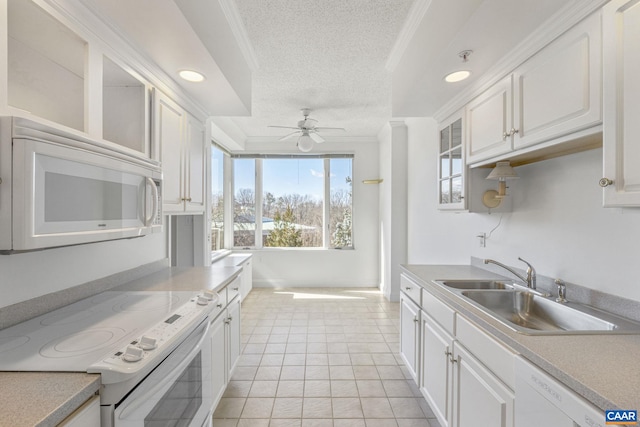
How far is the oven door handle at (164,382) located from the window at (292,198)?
13.0 ft

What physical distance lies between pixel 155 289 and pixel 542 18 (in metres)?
2.45

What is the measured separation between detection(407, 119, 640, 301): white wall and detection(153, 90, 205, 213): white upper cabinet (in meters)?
2.31

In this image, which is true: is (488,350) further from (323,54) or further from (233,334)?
(323,54)

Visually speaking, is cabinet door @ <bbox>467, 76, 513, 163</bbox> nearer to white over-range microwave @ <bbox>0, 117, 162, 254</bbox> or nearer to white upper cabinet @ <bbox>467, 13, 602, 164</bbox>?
white upper cabinet @ <bbox>467, 13, 602, 164</bbox>

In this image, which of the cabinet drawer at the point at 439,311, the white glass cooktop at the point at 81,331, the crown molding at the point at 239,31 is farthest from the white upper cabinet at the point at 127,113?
the cabinet drawer at the point at 439,311

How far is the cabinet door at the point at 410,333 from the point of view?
84.2 inches

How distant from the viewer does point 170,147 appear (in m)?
2.03

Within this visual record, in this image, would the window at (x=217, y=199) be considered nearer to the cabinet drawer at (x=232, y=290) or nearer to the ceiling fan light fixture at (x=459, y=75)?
the cabinet drawer at (x=232, y=290)

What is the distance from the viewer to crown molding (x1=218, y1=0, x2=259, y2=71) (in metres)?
1.89

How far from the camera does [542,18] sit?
1.32 metres

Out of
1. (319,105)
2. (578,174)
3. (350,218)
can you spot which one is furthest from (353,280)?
(578,174)

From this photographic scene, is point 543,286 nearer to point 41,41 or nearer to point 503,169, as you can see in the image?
point 503,169

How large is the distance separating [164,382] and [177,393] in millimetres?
185

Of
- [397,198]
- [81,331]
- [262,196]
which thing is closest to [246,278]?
[262,196]
